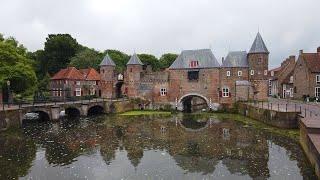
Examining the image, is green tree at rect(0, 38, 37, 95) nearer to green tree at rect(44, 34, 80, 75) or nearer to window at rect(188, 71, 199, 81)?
window at rect(188, 71, 199, 81)

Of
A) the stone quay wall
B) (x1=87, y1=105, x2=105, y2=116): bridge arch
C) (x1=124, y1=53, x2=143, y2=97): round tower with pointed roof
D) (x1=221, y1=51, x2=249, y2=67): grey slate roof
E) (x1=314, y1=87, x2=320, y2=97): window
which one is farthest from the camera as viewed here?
(x1=124, y1=53, x2=143, y2=97): round tower with pointed roof

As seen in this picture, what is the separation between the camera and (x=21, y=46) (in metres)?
44.1

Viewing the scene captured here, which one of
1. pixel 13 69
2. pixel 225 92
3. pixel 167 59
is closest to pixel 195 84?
pixel 225 92

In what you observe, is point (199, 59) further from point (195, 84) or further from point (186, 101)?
point (186, 101)

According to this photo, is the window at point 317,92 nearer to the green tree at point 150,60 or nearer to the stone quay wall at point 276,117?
the stone quay wall at point 276,117

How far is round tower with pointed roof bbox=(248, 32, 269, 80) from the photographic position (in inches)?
1610

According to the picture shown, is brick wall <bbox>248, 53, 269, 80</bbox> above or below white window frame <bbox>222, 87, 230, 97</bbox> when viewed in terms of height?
Answer: above

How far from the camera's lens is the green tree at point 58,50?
6875cm

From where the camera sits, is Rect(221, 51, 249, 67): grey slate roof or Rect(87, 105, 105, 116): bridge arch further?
Rect(87, 105, 105, 116): bridge arch

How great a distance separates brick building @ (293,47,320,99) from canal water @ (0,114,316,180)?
17.5m

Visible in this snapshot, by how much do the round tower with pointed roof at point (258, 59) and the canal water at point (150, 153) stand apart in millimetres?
11960

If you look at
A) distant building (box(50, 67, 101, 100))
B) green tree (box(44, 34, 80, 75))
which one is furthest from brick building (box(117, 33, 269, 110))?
green tree (box(44, 34, 80, 75))

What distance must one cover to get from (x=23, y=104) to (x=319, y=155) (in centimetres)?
3057

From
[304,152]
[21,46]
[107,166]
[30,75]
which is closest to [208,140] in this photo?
[304,152]
